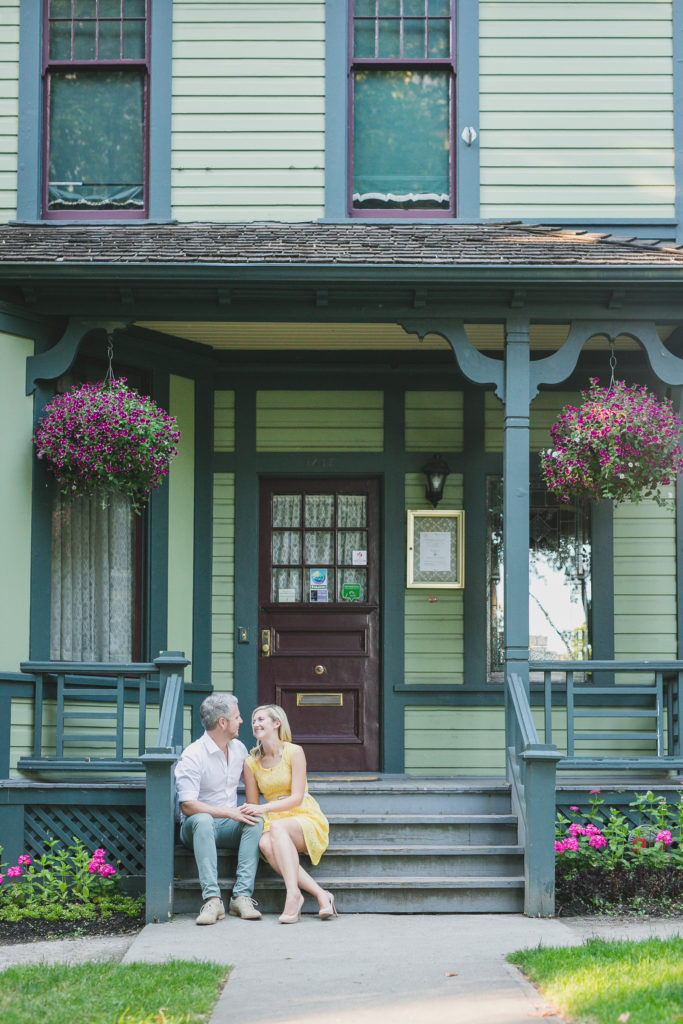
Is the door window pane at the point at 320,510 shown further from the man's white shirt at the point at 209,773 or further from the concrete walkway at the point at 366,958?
the concrete walkway at the point at 366,958

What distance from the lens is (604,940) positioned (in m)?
5.70

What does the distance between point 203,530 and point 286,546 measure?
618mm

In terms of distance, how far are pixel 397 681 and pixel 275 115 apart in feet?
13.4

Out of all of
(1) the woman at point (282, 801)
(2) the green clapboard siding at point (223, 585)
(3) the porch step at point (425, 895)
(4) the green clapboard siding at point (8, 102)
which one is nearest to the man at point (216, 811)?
(1) the woman at point (282, 801)

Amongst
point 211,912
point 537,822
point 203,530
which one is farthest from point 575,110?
point 211,912

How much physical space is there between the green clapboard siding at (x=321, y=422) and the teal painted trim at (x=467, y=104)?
59.5 inches

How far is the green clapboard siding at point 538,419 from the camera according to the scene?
8828mm

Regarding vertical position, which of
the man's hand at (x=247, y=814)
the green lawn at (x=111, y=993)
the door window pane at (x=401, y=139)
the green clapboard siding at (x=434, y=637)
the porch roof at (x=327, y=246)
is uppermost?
the door window pane at (x=401, y=139)

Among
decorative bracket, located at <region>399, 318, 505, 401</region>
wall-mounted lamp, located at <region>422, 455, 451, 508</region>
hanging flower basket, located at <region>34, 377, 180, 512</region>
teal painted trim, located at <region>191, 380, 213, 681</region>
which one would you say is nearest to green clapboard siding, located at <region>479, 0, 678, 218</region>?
decorative bracket, located at <region>399, 318, 505, 401</region>

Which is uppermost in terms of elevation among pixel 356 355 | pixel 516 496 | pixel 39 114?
pixel 39 114

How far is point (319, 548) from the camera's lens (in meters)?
8.88

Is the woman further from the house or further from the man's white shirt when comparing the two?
the house

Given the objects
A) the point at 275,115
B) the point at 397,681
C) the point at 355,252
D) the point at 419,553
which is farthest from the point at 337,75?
the point at 397,681

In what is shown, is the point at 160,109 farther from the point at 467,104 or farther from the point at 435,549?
the point at 435,549
